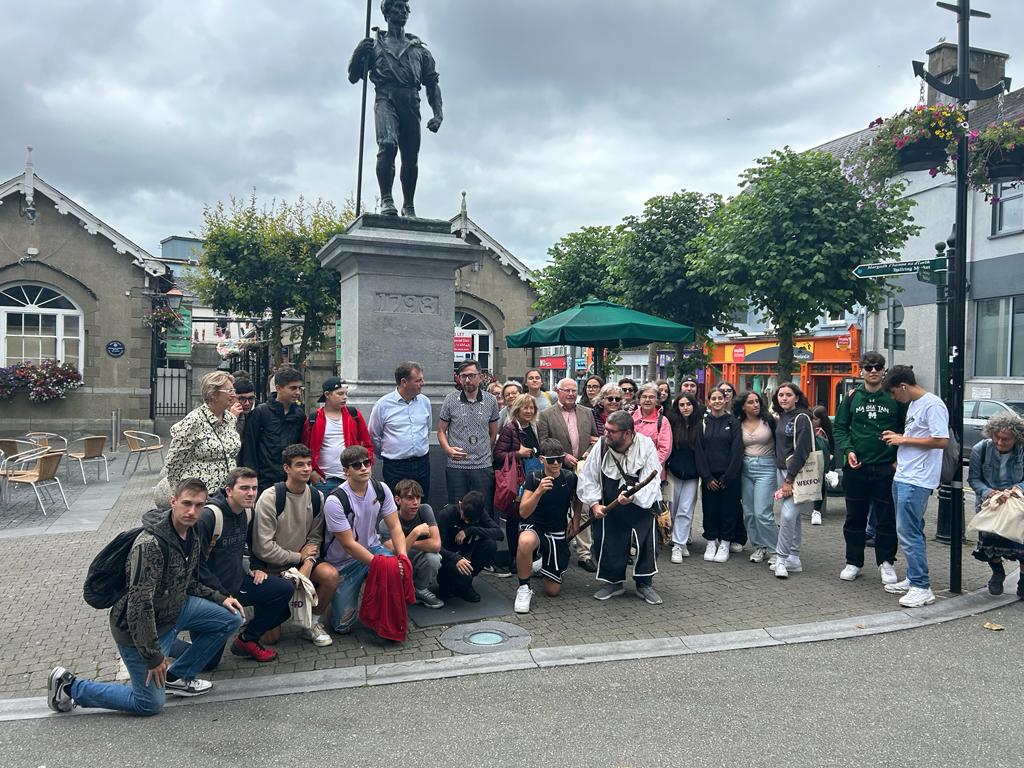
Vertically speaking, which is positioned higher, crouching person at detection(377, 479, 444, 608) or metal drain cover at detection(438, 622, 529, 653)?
crouching person at detection(377, 479, 444, 608)

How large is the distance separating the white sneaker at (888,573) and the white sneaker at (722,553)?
1.38 meters

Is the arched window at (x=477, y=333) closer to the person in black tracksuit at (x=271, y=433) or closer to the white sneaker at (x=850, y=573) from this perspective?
the white sneaker at (x=850, y=573)

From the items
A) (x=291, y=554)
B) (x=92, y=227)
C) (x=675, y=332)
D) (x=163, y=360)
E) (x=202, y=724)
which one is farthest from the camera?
(x=163, y=360)

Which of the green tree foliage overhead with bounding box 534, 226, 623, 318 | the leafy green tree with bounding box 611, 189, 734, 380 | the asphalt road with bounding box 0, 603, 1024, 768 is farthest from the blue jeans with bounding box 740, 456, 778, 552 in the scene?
the green tree foliage overhead with bounding box 534, 226, 623, 318

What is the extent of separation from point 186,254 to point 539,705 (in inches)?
2373

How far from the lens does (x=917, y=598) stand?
5.70 metres

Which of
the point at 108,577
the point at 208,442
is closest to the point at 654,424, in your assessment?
the point at 208,442

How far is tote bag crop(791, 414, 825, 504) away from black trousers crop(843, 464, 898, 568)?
0.81 ft

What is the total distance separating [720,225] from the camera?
1352cm

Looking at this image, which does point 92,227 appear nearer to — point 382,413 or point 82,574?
point 82,574

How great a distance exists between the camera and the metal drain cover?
4.84m

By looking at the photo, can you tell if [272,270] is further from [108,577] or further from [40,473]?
[108,577]

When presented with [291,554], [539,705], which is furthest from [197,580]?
[539,705]

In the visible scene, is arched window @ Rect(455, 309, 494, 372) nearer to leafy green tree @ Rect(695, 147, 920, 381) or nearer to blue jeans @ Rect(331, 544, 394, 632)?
leafy green tree @ Rect(695, 147, 920, 381)
